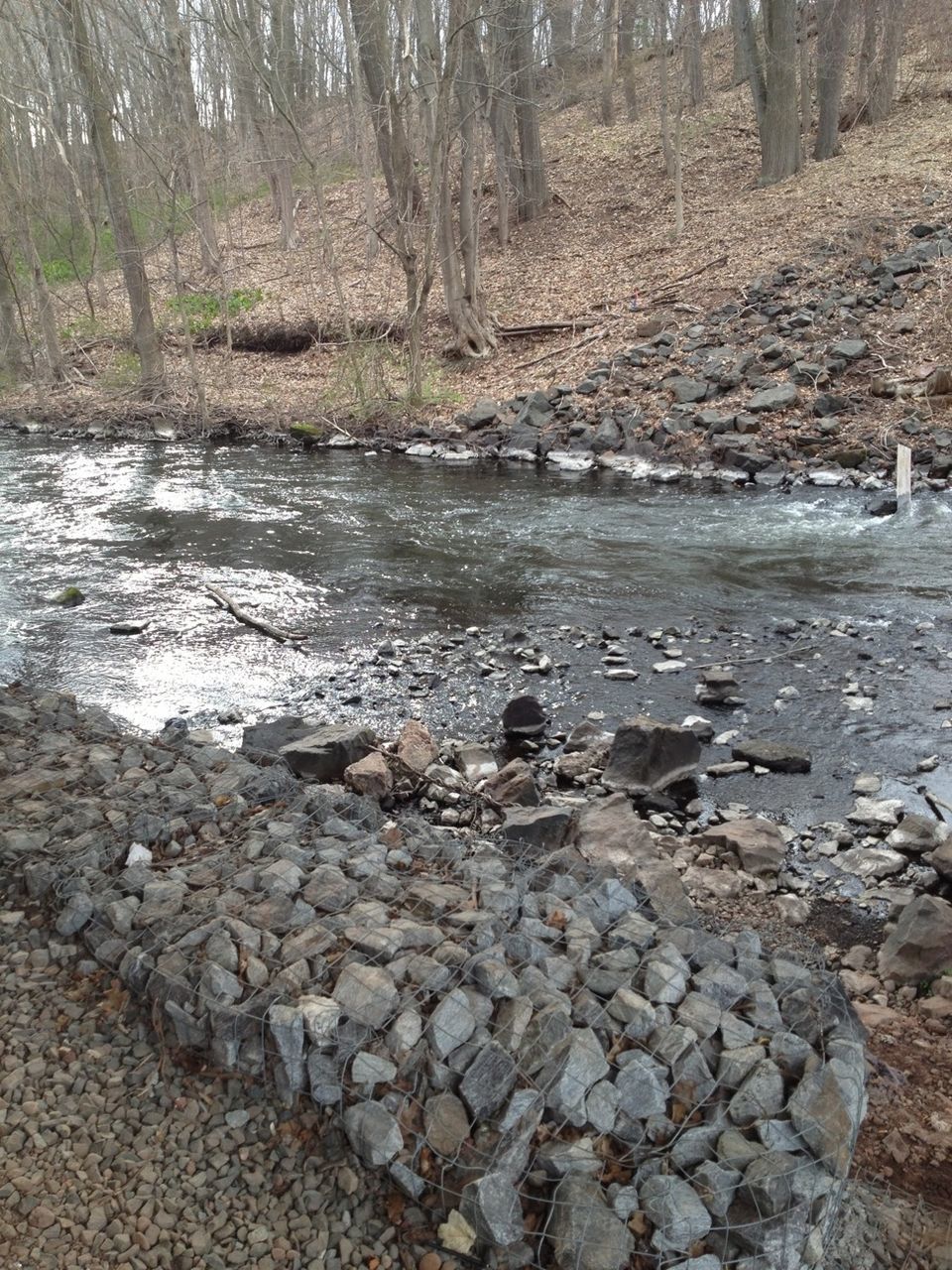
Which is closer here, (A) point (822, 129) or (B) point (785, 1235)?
(B) point (785, 1235)

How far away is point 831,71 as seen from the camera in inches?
727

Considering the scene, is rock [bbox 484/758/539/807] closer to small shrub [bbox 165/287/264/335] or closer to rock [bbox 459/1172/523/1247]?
rock [bbox 459/1172/523/1247]

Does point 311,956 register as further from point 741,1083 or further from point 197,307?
point 197,307

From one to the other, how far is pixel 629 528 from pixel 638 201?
556 inches

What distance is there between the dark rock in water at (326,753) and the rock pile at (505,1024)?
1341 millimetres

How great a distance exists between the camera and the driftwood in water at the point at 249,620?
754cm

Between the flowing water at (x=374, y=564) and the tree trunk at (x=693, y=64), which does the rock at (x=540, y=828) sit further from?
the tree trunk at (x=693, y=64)

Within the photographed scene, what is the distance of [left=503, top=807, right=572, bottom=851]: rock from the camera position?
4.45 metres

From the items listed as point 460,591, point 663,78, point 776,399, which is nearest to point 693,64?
point 663,78

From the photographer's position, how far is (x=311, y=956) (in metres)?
2.97

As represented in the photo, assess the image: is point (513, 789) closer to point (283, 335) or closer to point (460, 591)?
point (460, 591)

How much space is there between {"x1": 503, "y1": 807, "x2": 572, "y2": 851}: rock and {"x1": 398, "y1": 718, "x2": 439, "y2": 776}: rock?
938mm

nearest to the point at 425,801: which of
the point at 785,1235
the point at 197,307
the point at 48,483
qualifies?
the point at 785,1235

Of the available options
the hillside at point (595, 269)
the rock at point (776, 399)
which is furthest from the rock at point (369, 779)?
the hillside at point (595, 269)
